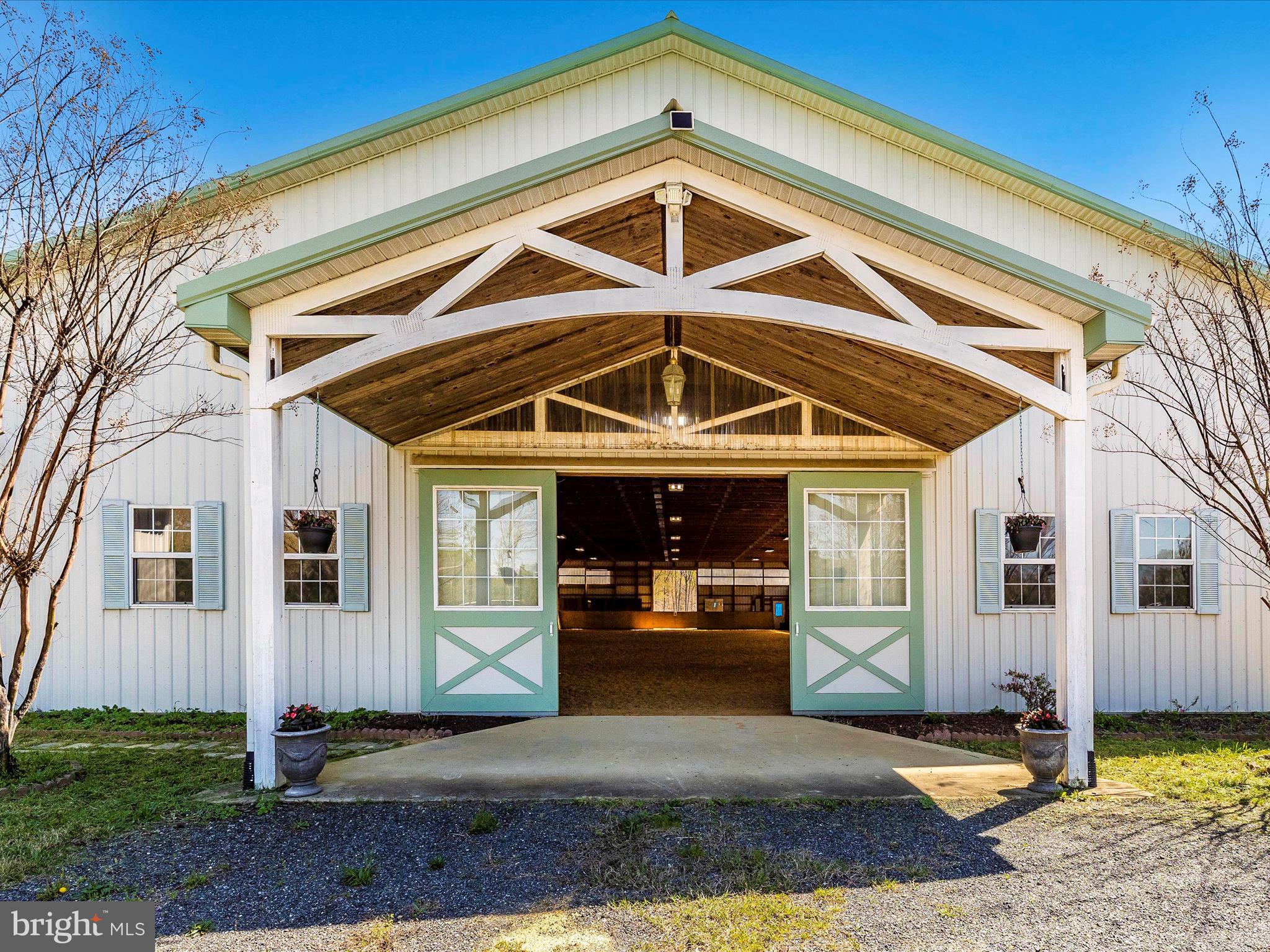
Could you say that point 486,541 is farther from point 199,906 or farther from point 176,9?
point 176,9

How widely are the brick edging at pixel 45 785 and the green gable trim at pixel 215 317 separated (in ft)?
10.7

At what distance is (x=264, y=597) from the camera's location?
4.96 metres

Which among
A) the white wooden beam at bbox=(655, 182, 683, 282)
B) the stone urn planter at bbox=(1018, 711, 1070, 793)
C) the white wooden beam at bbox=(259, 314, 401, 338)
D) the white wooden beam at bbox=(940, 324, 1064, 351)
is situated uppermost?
the white wooden beam at bbox=(655, 182, 683, 282)

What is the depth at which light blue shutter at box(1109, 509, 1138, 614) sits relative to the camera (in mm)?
7902

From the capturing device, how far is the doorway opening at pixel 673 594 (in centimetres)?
938

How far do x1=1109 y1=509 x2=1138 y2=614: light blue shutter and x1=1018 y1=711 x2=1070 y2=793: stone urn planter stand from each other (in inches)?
136

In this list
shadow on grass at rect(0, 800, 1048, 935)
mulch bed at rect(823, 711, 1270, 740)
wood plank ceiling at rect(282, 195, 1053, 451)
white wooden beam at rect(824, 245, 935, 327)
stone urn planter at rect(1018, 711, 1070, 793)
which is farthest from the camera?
mulch bed at rect(823, 711, 1270, 740)

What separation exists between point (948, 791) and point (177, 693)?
23.7ft

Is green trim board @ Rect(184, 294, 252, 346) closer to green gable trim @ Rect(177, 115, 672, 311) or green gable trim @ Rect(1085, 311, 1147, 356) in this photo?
green gable trim @ Rect(177, 115, 672, 311)

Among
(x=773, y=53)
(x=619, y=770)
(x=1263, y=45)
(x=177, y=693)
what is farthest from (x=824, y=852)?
(x=1263, y=45)

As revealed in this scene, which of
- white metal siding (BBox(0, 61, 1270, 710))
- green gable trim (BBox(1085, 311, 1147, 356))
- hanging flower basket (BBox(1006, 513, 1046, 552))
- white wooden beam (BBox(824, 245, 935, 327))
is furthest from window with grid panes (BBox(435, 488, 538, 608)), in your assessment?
green gable trim (BBox(1085, 311, 1147, 356))

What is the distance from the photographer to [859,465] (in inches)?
312

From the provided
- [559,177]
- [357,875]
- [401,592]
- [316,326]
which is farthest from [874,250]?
[401,592]

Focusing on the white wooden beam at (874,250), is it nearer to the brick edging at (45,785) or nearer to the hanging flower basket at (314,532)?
the hanging flower basket at (314,532)
